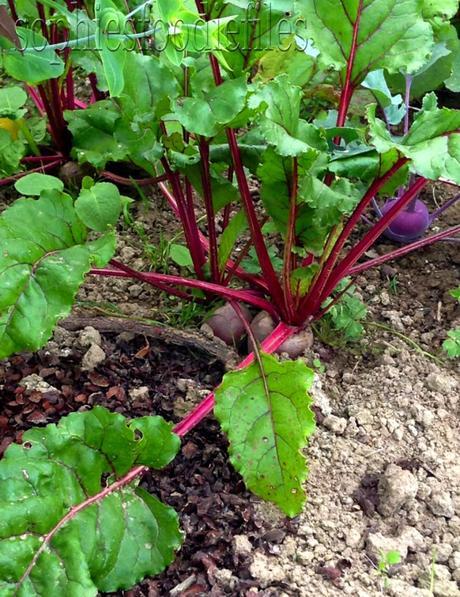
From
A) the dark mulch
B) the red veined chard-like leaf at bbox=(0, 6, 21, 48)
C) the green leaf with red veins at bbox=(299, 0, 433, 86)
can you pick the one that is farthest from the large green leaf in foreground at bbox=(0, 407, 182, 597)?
the green leaf with red veins at bbox=(299, 0, 433, 86)

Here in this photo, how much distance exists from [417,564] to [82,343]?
0.89 meters

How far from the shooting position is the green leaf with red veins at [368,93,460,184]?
1366 mm

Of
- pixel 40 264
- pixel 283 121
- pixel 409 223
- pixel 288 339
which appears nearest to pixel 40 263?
pixel 40 264

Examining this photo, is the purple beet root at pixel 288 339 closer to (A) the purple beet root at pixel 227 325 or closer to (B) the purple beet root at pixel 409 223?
(A) the purple beet root at pixel 227 325

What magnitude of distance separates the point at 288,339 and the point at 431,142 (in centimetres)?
62

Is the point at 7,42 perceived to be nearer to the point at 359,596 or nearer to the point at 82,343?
the point at 82,343

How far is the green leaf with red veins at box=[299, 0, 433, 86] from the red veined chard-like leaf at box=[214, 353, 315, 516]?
0.66 metres

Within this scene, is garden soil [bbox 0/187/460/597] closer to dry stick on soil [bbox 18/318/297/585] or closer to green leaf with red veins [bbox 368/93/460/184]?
dry stick on soil [bbox 18/318/297/585]

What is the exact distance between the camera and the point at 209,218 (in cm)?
183

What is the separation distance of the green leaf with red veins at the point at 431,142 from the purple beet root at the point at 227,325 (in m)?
0.61

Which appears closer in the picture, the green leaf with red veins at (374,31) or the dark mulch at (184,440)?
the dark mulch at (184,440)

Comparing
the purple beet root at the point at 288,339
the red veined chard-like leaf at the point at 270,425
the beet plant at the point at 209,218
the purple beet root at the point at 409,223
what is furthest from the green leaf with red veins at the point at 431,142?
the purple beet root at the point at 409,223

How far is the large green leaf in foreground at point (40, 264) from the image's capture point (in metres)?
1.40

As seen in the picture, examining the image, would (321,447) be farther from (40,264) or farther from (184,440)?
(40,264)
